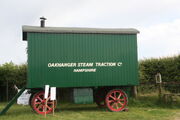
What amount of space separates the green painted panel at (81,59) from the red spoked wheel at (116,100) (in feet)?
1.69

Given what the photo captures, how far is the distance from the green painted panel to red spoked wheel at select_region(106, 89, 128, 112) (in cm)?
51

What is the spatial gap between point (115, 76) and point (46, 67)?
2.95 metres

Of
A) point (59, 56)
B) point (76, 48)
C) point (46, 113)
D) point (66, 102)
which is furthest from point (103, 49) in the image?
point (66, 102)

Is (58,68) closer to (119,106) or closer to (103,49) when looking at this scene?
(103,49)

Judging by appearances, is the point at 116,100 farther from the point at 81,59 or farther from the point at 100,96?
the point at 81,59

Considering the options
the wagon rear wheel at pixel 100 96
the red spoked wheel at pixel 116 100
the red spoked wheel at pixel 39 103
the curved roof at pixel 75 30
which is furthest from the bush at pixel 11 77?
the red spoked wheel at pixel 116 100

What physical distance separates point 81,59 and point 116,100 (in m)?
2.38

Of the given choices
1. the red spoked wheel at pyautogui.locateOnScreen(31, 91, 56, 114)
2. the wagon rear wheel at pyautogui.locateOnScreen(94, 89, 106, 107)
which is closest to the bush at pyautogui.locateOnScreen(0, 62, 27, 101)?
the wagon rear wheel at pyautogui.locateOnScreen(94, 89, 106, 107)

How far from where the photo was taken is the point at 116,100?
11898 mm

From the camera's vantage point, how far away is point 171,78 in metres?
14.9

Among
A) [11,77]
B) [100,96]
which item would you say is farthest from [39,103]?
[11,77]

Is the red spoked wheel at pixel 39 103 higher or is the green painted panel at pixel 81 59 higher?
the green painted panel at pixel 81 59

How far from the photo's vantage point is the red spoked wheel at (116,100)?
1177 cm

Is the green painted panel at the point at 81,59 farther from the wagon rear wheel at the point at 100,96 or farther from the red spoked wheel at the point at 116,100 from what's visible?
the wagon rear wheel at the point at 100,96
